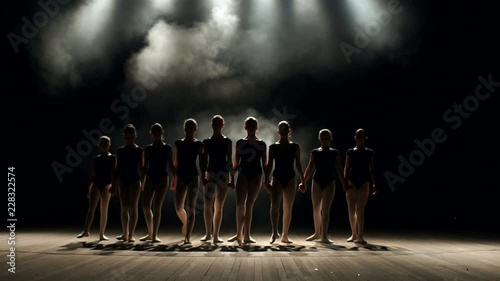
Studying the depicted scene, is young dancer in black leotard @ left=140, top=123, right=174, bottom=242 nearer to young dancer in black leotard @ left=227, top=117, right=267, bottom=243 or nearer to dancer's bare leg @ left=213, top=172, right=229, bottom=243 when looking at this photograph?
dancer's bare leg @ left=213, top=172, right=229, bottom=243

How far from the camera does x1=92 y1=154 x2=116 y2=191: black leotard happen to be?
5934 millimetres

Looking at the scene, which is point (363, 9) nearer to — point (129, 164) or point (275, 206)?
point (275, 206)

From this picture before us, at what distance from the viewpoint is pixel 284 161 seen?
5566mm

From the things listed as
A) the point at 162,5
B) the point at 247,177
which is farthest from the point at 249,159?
the point at 162,5

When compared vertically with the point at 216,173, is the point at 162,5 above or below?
above

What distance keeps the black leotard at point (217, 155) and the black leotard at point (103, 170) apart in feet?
4.18

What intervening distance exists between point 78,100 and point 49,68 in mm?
729

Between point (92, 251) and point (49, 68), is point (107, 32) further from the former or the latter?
point (92, 251)

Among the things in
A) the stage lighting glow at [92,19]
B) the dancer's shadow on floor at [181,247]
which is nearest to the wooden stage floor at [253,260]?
the dancer's shadow on floor at [181,247]

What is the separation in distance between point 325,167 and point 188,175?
1.60m

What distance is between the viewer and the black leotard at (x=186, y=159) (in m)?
5.41

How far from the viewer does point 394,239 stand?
612cm

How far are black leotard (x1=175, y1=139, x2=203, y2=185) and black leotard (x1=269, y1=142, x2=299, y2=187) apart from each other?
0.87 meters

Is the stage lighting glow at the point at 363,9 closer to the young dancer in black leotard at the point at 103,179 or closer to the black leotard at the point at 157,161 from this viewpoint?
the black leotard at the point at 157,161
